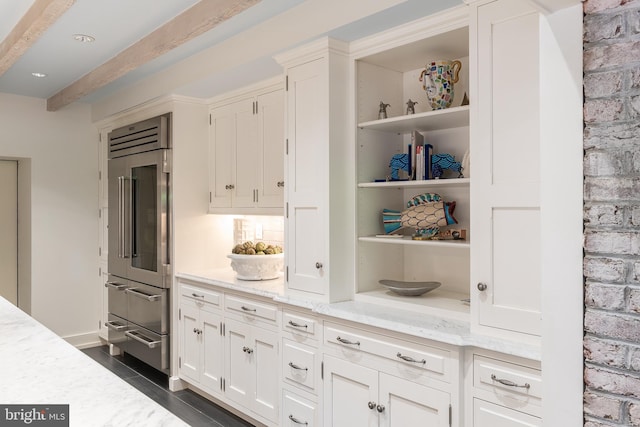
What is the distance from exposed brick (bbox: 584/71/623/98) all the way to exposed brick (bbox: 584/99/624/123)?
2 centimetres

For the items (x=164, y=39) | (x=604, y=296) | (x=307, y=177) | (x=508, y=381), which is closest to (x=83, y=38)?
(x=164, y=39)

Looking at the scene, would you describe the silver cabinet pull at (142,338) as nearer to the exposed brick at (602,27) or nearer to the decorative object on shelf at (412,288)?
the decorative object on shelf at (412,288)

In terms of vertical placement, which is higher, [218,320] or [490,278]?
[490,278]

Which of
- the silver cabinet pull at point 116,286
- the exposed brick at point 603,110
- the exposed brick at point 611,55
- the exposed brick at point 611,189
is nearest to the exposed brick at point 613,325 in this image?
the exposed brick at point 611,189

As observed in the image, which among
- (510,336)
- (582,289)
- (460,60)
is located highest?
(460,60)

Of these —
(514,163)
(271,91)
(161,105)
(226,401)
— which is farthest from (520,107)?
(161,105)

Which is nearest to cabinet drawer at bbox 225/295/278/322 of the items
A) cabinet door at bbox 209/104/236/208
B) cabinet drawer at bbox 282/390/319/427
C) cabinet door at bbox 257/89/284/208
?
cabinet drawer at bbox 282/390/319/427

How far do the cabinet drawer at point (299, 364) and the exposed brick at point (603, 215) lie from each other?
1.77 meters

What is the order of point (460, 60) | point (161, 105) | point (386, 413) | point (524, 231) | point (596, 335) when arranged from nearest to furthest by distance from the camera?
1. point (596, 335)
2. point (524, 231)
3. point (386, 413)
4. point (460, 60)
5. point (161, 105)

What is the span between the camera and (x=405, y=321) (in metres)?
2.30

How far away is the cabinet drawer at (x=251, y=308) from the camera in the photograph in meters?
3.08

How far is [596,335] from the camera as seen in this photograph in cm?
124

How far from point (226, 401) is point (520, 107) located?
2722 millimetres

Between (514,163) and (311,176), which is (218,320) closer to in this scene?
(311,176)
